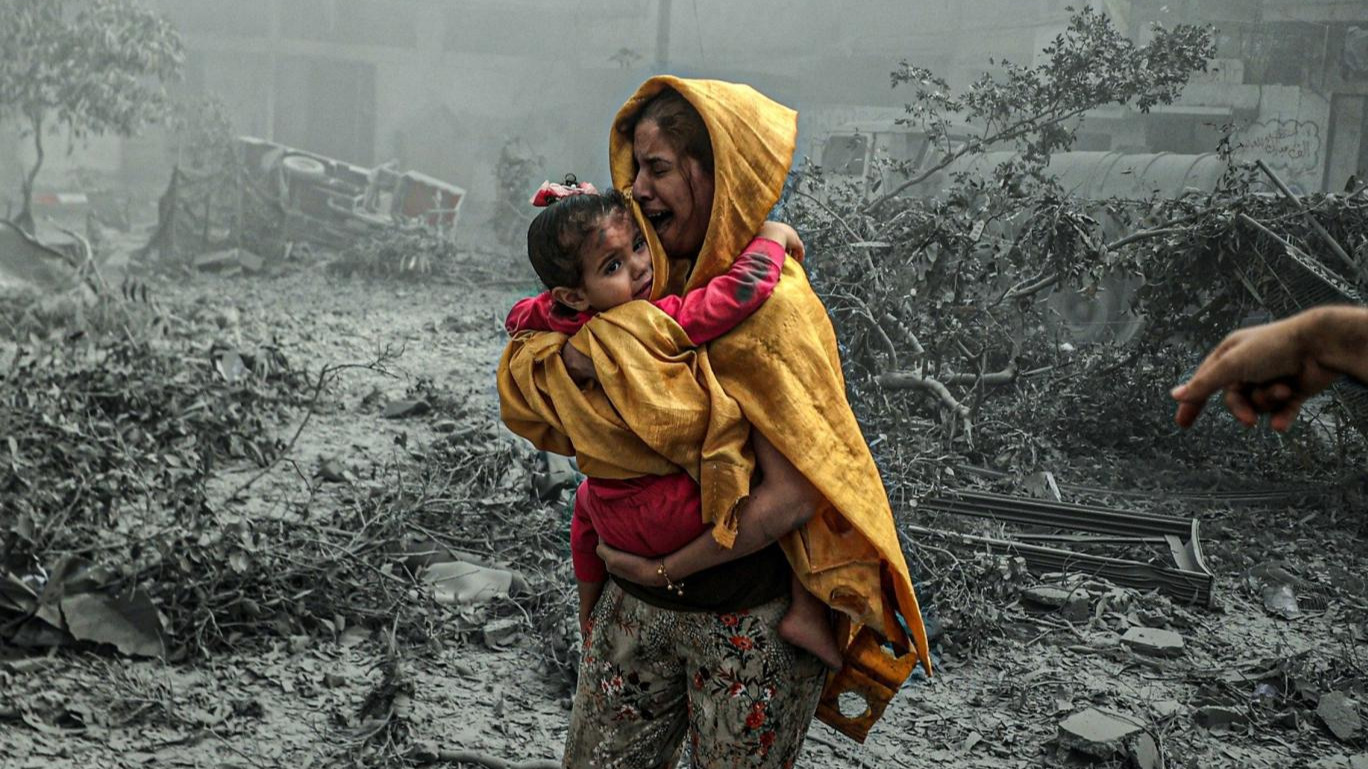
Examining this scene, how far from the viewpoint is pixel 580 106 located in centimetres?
2203

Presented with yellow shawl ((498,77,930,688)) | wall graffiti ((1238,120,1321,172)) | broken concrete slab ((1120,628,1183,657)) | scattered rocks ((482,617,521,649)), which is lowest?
scattered rocks ((482,617,521,649))

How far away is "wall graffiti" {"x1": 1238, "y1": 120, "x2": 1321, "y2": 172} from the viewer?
1122 cm

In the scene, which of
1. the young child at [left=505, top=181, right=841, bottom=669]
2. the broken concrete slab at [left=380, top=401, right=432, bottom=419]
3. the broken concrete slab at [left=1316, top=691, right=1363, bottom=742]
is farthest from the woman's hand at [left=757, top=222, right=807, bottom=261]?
the broken concrete slab at [left=380, top=401, right=432, bottom=419]

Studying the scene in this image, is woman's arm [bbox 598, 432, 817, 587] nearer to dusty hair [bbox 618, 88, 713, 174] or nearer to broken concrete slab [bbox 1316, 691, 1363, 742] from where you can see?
dusty hair [bbox 618, 88, 713, 174]

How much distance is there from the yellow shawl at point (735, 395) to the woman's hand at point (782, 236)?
43mm

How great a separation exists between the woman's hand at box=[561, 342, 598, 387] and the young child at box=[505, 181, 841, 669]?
0.06 metres

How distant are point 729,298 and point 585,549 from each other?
546mm

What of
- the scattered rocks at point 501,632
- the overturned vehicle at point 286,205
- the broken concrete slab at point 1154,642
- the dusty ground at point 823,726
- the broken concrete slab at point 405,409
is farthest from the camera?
the overturned vehicle at point 286,205

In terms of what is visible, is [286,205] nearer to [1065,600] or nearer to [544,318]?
[1065,600]

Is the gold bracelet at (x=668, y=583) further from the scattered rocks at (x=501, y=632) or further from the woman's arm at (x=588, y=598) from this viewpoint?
the scattered rocks at (x=501, y=632)

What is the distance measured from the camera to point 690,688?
178cm

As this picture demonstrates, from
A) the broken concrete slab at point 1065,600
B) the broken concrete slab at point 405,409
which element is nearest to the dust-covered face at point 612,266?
the broken concrete slab at point 1065,600

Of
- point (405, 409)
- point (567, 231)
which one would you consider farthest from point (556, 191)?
point (405, 409)

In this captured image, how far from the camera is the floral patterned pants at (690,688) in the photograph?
68.2 inches
